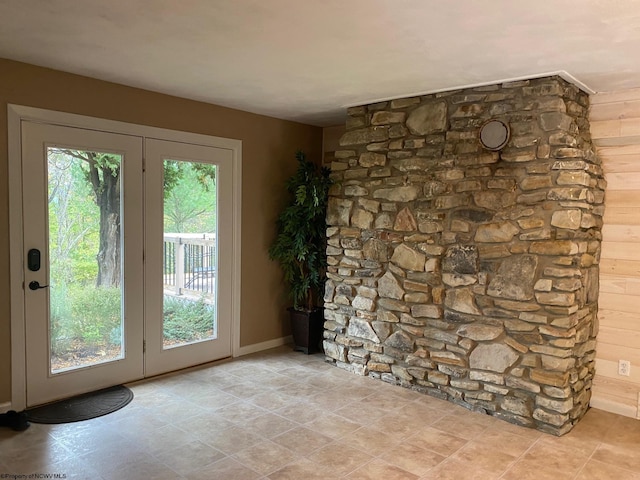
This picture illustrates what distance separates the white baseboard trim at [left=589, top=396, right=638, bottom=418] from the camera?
3.41m

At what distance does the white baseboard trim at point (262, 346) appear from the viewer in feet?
15.3

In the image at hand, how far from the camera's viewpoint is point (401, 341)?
3.91 meters

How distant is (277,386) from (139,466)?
1.39m

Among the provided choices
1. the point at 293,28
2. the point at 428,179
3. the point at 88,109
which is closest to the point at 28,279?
the point at 88,109

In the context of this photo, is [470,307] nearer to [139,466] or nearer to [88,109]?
[139,466]

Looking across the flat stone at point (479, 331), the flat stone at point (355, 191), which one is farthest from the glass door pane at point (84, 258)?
the flat stone at point (479, 331)

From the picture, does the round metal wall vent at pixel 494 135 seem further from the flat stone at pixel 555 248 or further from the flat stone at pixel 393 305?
the flat stone at pixel 393 305

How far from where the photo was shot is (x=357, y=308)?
4.21 metres

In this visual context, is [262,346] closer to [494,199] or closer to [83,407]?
[83,407]

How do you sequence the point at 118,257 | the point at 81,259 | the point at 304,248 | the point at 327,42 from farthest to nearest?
the point at 304,248 < the point at 118,257 < the point at 81,259 < the point at 327,42

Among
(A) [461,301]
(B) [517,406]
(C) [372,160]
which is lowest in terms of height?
(B) [517,406]

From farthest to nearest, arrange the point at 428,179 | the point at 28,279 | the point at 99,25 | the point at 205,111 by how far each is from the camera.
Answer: the point at 205,111
the point at 428,179
the point at 28,279
the point at 99,25

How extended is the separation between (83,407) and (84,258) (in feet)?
3.38

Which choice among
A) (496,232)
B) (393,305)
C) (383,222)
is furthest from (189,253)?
(496,232)
